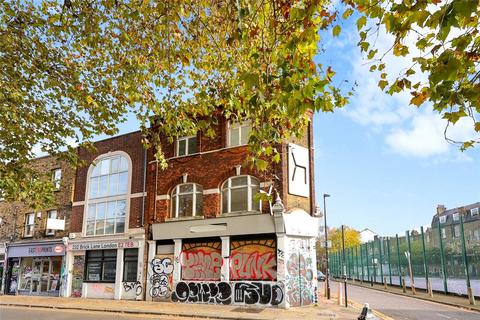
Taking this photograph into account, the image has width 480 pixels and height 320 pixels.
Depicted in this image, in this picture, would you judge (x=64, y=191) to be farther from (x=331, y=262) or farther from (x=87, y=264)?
(x=331, y=262)

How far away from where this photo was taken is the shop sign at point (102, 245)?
22366 mm

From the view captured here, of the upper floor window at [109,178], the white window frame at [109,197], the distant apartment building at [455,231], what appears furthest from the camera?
the upper floor window at [109,178]

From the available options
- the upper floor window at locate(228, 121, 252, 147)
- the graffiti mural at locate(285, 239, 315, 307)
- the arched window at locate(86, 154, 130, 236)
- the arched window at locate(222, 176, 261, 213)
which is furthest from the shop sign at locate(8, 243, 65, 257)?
the graffiti mural at locate(285, 239, 315, 307)

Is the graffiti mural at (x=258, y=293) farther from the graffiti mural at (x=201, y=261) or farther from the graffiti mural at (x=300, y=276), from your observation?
the graffiti mural at (x=201, y=261)

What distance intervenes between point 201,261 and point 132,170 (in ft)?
23.6

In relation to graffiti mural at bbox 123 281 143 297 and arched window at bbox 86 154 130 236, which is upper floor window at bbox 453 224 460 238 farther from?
arched window at bbox 86 154 130 236

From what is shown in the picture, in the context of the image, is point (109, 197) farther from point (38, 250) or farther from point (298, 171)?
point (298, 171)

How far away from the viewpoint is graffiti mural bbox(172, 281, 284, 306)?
18.0 m

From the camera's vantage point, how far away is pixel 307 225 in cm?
1978

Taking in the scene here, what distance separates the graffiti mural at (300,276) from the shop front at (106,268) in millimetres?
8043

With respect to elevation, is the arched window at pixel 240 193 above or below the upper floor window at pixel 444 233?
above

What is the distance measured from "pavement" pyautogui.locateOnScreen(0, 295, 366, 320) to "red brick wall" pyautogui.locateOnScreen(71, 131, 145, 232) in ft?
15.8

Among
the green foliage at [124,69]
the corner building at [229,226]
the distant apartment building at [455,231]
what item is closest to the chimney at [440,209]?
the distant apartment building at [455,231]

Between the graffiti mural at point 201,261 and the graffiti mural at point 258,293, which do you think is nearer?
the graffiti mural at point 258,293
